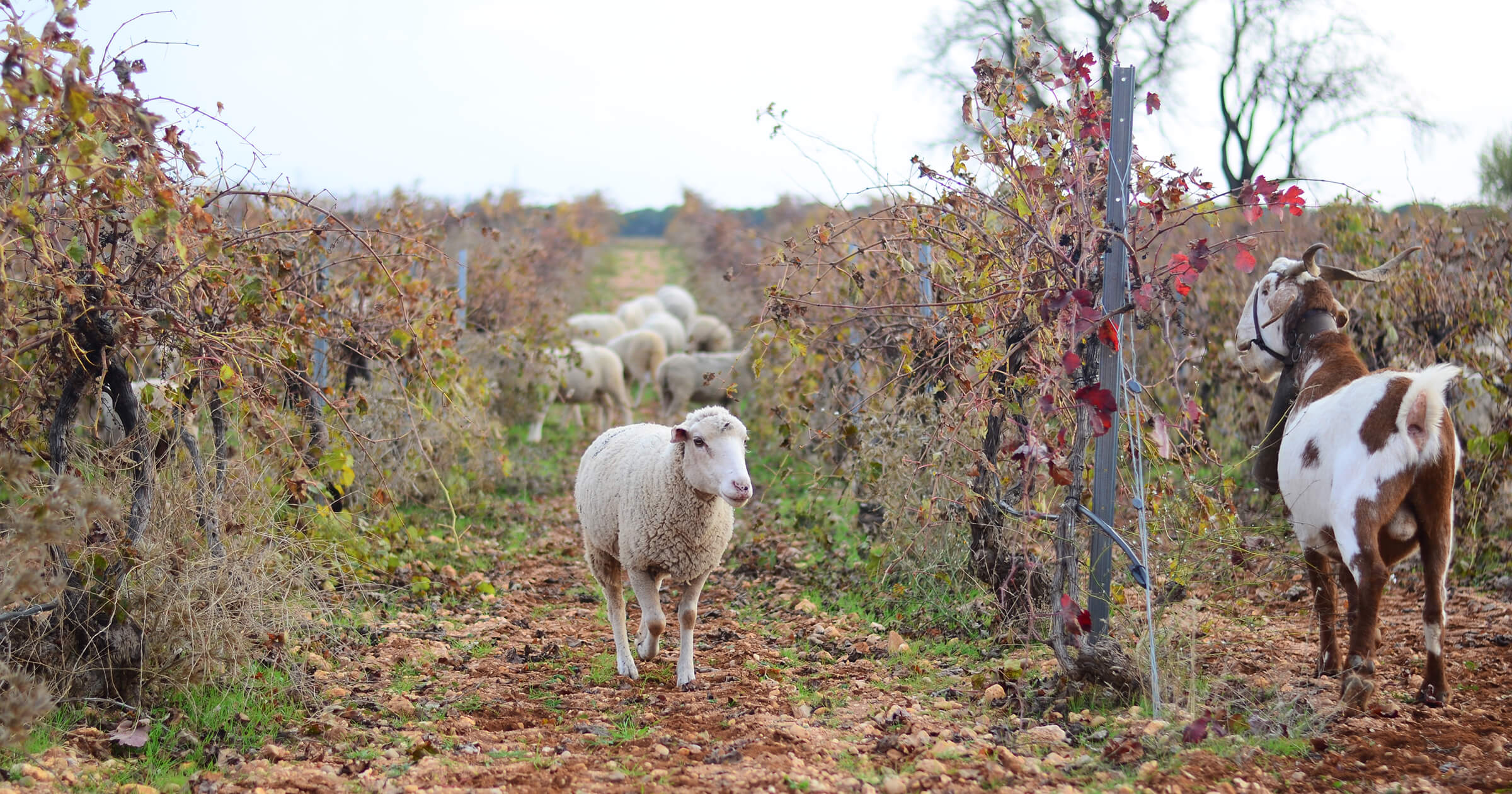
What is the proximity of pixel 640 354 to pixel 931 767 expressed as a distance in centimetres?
1409

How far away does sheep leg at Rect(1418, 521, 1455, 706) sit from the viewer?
4.50m

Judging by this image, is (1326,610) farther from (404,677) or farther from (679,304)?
(679,304)

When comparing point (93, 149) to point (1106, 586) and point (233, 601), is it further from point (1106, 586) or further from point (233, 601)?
point (1106, 586)

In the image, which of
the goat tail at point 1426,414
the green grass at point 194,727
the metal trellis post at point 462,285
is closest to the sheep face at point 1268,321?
the goat tail at point 1426,414

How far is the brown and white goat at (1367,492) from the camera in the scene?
175 inches

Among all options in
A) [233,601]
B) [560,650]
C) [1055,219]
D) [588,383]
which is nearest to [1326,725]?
[1055,219]

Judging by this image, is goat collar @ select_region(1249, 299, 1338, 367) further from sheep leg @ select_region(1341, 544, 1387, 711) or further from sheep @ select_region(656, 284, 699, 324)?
sheep @ select_region(656, 284, 699, 324)

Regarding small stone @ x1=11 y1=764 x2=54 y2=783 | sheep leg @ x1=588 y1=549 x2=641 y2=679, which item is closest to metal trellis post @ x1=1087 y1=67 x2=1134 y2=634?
sheep leg @ x1=588 y1=549 x2=641 y2=679

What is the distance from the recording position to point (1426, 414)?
4453 mm

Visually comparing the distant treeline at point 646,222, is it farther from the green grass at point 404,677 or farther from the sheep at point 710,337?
the green grass at point 404,677

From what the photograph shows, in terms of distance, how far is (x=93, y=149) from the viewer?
362 centimetres

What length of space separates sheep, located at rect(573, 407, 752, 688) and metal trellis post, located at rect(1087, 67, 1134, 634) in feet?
5.31

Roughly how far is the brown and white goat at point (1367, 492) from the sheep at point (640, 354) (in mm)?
13137

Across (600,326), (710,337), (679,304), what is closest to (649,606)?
(710,337)
